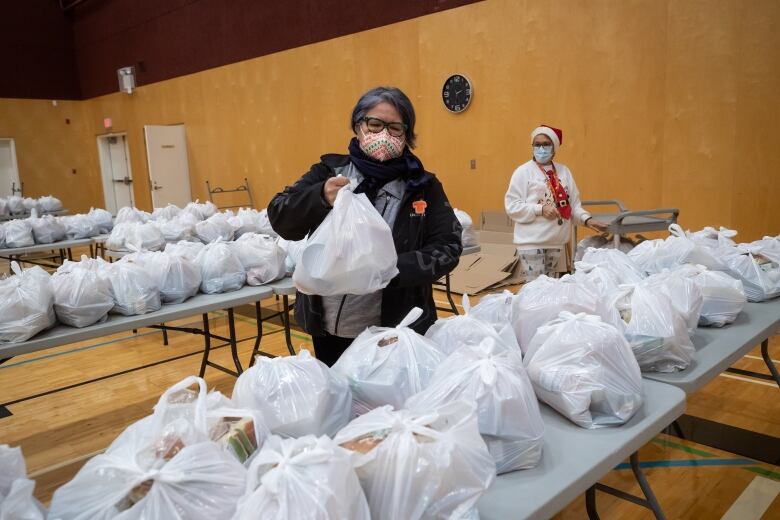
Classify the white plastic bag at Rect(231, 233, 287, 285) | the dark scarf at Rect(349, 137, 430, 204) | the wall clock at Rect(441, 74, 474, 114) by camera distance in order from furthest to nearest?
the wall clock at Rect(441, 74, 474, 114) < the white plastic bag at Rect(231, 233, 287, 285) < the dark scarf at Rect(349, 137, 430, 204)

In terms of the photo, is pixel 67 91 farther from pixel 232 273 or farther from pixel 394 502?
pixel 394 502

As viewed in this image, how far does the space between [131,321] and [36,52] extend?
12224mm

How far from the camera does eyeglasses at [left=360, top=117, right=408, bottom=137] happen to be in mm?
1541

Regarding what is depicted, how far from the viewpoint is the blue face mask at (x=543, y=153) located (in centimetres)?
339

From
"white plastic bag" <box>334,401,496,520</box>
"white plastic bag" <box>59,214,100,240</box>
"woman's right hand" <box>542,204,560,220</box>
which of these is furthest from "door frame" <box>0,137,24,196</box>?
"white plastic bag" <box>334,401,496,520</box>

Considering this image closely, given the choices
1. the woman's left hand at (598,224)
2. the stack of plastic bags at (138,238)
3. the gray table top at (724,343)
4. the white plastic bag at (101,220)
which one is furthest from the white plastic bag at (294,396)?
the white plastic bag at (101,220)

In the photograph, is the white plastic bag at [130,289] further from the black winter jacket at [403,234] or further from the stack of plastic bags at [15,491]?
the stack of plastic bags at [15,491]

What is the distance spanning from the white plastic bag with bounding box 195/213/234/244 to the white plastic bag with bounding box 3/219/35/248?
1.56 metres

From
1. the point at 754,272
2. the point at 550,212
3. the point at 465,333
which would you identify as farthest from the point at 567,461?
the point at 550,212

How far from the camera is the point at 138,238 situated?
13.1 feet

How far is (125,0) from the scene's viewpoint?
1084 centimetres

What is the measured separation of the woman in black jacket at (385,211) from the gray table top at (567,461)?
0.51 meters

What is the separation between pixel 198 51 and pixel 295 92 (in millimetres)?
2689

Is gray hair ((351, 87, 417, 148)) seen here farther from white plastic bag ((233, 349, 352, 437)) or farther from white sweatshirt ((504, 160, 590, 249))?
white sweatshirt ((504, 160, 590, 249))
